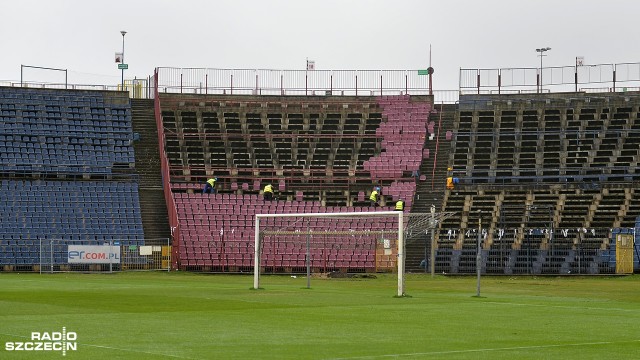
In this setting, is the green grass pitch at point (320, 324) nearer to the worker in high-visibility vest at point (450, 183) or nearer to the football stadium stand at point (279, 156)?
the football stadium stand at point (279, 156)

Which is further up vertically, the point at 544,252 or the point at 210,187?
the point at 210,187

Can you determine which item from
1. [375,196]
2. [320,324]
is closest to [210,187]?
[375,196]

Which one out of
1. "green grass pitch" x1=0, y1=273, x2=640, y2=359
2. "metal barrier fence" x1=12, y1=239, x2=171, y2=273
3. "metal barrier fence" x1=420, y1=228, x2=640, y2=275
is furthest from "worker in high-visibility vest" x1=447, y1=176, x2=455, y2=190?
"green grass pitch" x1=0, y1=273, x2=640, y2=359

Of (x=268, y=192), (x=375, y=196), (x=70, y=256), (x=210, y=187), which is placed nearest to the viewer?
(x=70, y=256)

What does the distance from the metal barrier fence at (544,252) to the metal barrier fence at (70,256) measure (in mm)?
17576

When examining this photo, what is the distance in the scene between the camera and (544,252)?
63.0 metres

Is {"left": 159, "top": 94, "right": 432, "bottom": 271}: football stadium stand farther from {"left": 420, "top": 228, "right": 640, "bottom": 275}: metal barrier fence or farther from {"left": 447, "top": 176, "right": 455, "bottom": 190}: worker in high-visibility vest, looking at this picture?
{"left": 420, "top": 228, "right": 640, "bottom": 275}: metal barrier fence

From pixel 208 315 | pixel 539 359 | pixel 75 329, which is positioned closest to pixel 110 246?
pixel 208 315

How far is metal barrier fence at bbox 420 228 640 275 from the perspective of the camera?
61.8 metres

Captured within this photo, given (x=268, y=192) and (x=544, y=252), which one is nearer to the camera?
(x=544, y=252)

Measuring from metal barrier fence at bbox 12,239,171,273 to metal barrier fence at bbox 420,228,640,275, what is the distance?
1758 centimetres

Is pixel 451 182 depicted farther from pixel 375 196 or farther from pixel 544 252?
pixel 544 252
